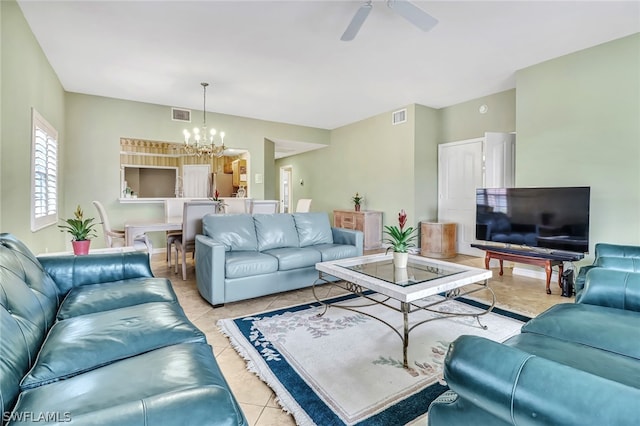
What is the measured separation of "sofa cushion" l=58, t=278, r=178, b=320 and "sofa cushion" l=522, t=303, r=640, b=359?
2.09 meters

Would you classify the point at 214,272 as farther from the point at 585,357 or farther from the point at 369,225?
the point at 369,225

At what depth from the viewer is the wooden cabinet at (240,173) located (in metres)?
7.22

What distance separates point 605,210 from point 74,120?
7.62 m

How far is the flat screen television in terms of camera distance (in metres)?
3.46

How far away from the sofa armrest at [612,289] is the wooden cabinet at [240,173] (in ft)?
20.8

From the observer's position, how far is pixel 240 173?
741 centimetres

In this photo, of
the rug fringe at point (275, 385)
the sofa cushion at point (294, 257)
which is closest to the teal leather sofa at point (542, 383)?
the rug fringe at point (275, 385)

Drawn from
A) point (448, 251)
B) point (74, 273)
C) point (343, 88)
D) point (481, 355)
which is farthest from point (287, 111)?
point (481, 355)

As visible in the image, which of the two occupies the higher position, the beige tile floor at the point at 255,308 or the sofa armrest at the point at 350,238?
the sofa armrest at the point at 350,238

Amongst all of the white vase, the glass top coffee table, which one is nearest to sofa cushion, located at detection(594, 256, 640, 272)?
the glass top coffee table

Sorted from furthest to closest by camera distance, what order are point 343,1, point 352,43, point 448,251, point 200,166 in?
point 200,166 < point 448,251 < point 352,43 < point 343,1

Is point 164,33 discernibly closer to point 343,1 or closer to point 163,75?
point 163,75

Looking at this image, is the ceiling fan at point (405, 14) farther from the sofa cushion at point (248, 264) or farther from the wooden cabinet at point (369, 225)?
the wooden cabinet at point (369, 225)

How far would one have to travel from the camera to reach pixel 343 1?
9.11ft
